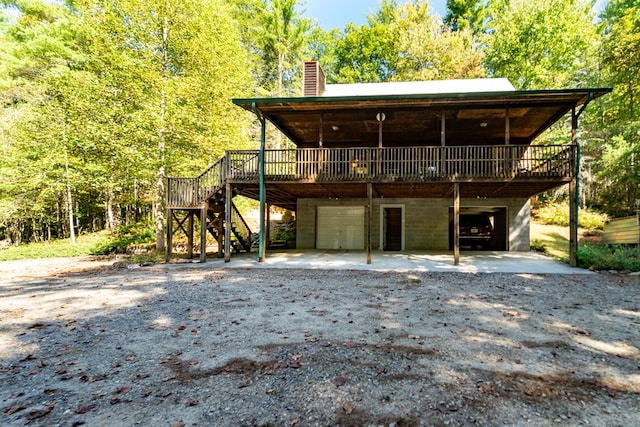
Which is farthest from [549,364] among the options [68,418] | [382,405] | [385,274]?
[385,274]

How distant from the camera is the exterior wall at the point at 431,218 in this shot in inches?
552

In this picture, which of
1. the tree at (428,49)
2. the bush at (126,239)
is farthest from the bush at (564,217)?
the bush at (126,239)

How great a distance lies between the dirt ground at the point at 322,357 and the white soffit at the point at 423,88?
1077 cm

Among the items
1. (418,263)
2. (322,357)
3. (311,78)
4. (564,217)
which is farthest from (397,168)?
(564,217)

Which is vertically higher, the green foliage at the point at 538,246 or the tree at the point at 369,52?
the tree at the point at 369,52

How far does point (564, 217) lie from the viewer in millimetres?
18875

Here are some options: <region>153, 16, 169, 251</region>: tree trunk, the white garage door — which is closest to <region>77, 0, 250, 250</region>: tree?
<region>153, 16, 169, 251</region>: tree trunk

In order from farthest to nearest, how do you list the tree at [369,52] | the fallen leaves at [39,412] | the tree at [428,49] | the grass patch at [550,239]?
the tree at [369,52] → the tree at [428,49] → the grass patch at [550,239] → the fallen leaves at [39,412]

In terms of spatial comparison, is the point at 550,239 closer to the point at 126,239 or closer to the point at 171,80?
the point at 171,80

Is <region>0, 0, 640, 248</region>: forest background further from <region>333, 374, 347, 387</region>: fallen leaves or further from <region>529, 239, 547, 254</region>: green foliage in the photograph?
<region>333, 374, 347, 387</region>: fallen leaves

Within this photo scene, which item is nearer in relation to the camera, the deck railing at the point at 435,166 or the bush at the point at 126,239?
the deck railing at the point at 435,166

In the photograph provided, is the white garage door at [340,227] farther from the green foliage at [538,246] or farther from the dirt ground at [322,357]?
the dirt ground at [322,357]

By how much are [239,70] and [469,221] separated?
14791 mm

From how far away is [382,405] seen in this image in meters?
2.43
